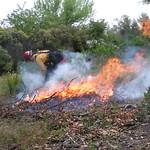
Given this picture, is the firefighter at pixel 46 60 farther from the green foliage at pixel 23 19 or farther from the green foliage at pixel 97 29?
the green foliage at pixel 23 19

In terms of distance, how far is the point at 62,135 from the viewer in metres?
9.48

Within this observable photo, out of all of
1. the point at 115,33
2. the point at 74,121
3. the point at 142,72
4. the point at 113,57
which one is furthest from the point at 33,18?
the point at 74,121

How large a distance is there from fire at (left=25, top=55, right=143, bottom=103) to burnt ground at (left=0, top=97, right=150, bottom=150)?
2.70m

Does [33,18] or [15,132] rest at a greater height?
[33,18]

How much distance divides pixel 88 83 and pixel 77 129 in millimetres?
6556

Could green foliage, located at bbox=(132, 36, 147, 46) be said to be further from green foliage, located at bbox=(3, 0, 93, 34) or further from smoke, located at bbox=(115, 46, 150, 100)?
green foliage, located at bbox=(3, 0, 93, 34)

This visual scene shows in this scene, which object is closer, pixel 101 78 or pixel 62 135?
pixel 62 135

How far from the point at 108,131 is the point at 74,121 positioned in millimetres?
1366

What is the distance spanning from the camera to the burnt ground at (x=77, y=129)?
338 inches

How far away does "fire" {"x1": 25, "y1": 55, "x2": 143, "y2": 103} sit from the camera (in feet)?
49.3

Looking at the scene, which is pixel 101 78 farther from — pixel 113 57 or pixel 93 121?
pixel 93 121

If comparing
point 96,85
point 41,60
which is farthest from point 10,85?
point 96,85

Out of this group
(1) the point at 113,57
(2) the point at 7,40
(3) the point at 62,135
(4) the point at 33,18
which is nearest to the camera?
(3) the point at 62,135

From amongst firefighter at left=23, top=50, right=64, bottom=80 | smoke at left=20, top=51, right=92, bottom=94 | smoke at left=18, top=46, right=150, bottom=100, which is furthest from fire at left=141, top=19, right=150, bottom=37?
firefighter at left=23, top=50, right=64, bottom=80
